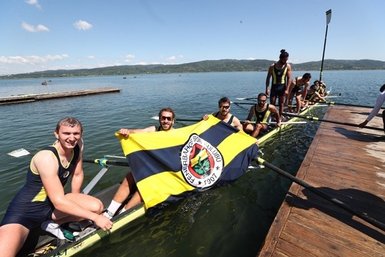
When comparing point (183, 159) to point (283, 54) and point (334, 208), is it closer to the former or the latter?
point (334, 208)

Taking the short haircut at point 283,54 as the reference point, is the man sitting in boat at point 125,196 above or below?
below

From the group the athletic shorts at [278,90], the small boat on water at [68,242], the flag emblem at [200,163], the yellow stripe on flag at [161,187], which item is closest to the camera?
the small boat on water at [68,242]

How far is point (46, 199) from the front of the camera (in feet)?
13.7

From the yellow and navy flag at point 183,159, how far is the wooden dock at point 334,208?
5.36 feet

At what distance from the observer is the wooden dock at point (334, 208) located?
3918 millimetres

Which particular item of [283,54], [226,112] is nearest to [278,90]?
[283,54]

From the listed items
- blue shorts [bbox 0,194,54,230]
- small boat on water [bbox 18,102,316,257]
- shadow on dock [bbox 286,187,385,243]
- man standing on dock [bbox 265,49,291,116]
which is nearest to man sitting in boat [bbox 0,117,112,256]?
blue shorts [bbox 0,194,54,230]

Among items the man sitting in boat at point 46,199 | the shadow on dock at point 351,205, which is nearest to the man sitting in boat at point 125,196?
the man sitting in boat at point 46,199

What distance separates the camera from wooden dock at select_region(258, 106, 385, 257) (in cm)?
392

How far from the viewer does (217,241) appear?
5281mm

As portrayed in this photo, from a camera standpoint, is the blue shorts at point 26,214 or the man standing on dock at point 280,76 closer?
the blue shorts at point 26,214

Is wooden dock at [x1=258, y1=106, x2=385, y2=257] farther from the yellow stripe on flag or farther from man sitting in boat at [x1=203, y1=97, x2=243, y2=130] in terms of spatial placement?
man sitting in boat at [x1=203, y1=97, x2=243, y2=130]

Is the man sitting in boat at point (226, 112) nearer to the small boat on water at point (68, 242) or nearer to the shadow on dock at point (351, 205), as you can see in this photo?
the shadow on dock at point (351, 205)

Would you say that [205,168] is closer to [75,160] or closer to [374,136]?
[75,160]
